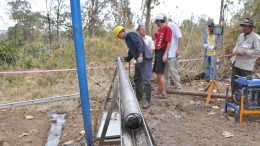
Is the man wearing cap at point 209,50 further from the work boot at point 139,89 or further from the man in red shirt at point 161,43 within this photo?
the work boot at point 139,89

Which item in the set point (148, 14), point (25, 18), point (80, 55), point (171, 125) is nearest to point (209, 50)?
point (171, 125)

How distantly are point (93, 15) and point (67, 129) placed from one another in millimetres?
11848

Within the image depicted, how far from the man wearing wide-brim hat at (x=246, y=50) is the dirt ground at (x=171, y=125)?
732 mm

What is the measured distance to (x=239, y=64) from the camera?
5148 millimetres

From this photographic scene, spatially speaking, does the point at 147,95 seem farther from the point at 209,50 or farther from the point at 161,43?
the point at 209,50

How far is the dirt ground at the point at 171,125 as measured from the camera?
405 cm

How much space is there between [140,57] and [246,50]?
176 cm

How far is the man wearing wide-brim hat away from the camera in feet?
16.0

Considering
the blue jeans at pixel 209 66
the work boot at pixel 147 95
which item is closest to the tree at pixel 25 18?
the blue jeans at pixel 209 66

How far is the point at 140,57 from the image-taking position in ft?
16.7

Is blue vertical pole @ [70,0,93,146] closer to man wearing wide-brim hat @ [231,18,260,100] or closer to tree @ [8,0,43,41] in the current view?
man wearing wide-brim hat @ [231,18,260,100]

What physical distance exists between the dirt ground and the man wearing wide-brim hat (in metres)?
0.73

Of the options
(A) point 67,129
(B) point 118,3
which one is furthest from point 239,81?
(B) point 118,3

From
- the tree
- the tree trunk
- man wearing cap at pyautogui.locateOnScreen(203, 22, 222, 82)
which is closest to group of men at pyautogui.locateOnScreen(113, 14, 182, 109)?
man wearing cap at pyautogui.locateOnScreen(203, 22, 222, 82)
